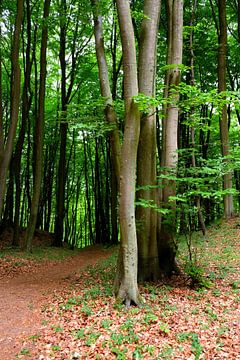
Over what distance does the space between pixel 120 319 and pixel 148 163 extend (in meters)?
3.70

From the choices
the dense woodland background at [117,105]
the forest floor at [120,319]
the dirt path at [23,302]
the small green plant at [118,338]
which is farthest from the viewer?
the dense woodland background at [117,105]

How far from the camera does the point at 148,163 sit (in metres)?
7.70

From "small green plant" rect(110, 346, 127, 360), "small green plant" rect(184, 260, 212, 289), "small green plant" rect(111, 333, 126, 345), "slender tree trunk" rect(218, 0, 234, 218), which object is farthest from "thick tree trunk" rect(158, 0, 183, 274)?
"slender tree trunk" rect(218, 0, 234, 218)

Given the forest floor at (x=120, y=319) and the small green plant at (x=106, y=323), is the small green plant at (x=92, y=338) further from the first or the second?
the small green plant at (x=106, y=323)

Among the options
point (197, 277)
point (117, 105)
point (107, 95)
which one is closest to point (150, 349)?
point (197, 277)

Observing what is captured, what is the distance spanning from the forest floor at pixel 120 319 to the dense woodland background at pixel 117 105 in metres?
1.27

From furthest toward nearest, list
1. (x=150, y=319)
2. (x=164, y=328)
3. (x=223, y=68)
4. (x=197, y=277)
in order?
1. (x=223, y=68)
2. (x=197, y=277)
3. (x=150, y=319)
4. (x=164, y=328)

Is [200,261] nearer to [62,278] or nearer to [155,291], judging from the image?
[155,291]

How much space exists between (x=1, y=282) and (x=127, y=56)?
6978 mm

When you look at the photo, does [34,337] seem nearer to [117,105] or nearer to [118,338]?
[118,338]

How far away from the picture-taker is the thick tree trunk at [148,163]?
24.6ft

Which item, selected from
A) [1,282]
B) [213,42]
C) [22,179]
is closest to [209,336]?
[1,282]

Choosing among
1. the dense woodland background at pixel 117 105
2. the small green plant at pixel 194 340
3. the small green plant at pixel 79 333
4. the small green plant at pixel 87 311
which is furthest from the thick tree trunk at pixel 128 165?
the small green plant at pixel 194 340

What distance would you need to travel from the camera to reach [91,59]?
1802 cm
